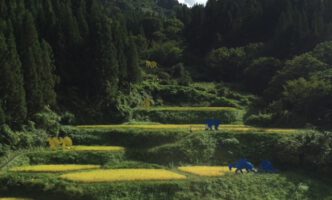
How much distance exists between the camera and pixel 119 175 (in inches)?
1094

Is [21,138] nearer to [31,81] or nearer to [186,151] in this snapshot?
[31,81]

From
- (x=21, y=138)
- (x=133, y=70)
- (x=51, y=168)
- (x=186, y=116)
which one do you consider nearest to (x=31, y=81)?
(x=21, y=138)

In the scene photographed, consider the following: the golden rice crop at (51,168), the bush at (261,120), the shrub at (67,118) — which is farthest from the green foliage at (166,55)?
the golden rice crop at (51,168)

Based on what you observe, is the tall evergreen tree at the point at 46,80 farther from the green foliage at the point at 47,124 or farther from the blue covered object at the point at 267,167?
the blue covered object at the point at 267,167

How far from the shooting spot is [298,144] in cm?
3225

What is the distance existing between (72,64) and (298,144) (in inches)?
892

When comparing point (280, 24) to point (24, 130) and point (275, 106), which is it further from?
point (24, 130)

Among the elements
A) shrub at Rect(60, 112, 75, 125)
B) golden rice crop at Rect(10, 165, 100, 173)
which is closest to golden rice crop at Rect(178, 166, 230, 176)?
golden rice crop at Rect(10, 165, 100, 173)

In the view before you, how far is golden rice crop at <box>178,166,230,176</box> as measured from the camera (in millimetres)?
29027

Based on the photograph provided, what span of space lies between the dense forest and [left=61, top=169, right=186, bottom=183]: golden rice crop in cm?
780

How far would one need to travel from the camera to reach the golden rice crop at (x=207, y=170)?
29.0 metres

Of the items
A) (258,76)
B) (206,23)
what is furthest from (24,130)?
(206,23)

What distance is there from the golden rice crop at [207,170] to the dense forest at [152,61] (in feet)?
37.6

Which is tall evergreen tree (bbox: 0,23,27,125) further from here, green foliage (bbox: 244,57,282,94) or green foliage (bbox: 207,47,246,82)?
green foliage (bbox: 207,47,246,82)
